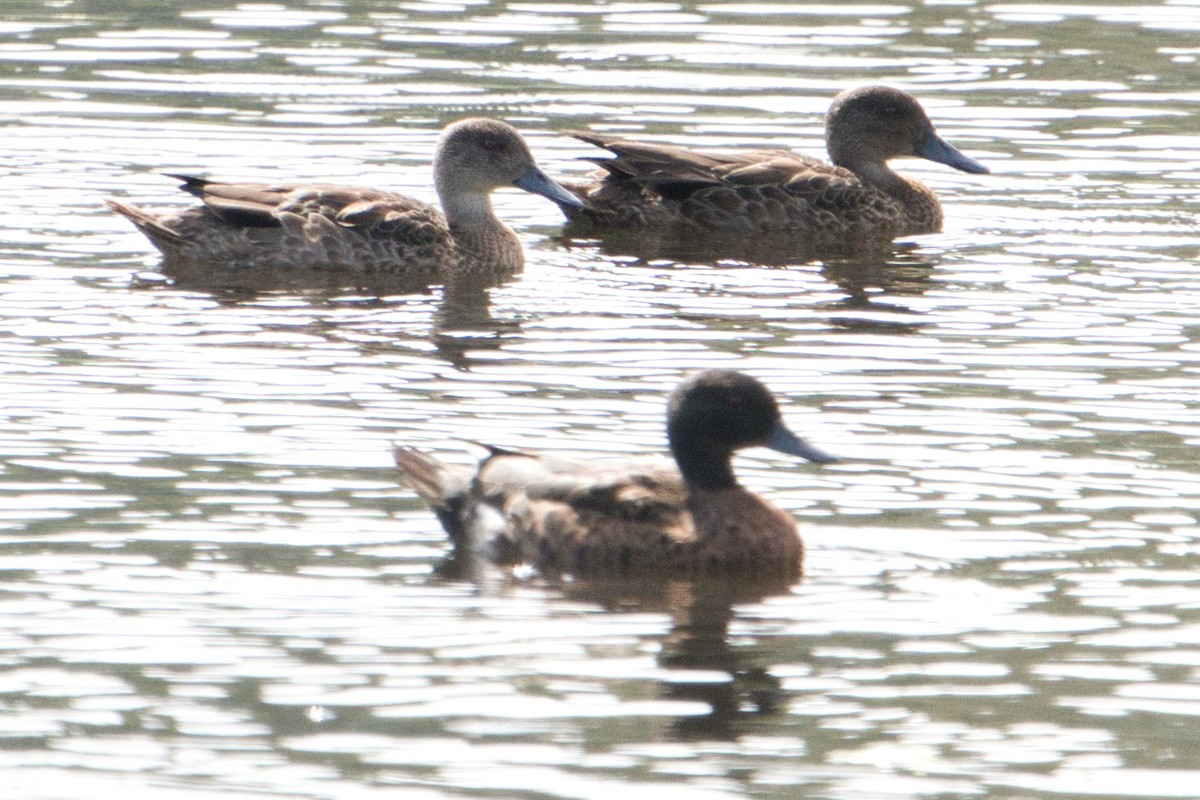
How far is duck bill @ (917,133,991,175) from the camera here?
53.5 ft

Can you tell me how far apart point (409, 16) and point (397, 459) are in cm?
1342

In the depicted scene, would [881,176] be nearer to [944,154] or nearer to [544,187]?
[944,154]

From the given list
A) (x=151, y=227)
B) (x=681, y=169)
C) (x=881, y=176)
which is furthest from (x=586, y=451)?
(x=881, y=176)

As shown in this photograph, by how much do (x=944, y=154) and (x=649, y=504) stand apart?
8.20 m

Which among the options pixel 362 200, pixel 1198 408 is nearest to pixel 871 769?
pixel 1198 408

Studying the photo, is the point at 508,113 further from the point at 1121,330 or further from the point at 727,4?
the point at 1121,330

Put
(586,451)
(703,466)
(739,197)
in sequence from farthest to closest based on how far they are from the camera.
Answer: (739,197), (586,451), (703,466)

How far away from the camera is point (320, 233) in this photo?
1402 cm

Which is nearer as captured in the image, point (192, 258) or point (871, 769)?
point (871, 769)

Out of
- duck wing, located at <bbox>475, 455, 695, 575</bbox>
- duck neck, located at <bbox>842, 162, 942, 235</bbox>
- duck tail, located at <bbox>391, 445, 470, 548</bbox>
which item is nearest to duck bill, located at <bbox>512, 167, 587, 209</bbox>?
duck neck, located at <bbox>842, 162, 942, 235</bbox>

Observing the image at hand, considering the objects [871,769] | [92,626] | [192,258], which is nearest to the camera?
[871,769]

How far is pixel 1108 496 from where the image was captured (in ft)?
30.1

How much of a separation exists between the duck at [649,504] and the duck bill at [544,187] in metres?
5.97

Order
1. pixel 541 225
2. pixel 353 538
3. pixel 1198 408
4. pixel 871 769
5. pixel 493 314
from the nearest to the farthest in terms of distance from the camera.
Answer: pixel 871 769 < pixel 353 538 < pixel 1198 408 < pixel 493 314 < pixel 541 225
